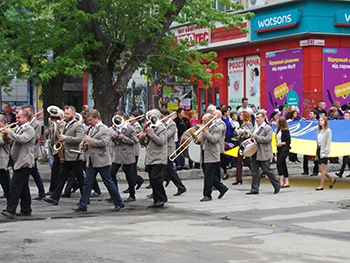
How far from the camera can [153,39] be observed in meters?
20.7

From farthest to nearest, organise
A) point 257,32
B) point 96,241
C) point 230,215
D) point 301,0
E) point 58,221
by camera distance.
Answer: point 257,32 → point 301,0 → point 230,215 → point 58,221 → point 96,241

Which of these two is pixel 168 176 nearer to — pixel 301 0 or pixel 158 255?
pixel 158 255

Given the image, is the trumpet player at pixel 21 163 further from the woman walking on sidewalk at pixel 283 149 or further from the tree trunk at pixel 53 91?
the tree trunk at pixel 53 91

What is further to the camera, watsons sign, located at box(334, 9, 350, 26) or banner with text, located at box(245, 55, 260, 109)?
banner with text, located at box(245, 55, 260, 109)

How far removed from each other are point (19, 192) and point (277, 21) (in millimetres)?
17872

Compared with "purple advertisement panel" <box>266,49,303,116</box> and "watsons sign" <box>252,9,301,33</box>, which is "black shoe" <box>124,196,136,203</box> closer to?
"purple advertisement panel" <box>266,49,303,116</box>

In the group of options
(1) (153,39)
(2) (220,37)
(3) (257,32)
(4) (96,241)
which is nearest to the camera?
(4) (96,241)

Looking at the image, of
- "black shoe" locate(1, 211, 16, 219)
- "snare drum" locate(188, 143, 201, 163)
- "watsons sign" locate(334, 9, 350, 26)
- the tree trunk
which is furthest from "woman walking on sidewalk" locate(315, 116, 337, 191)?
"watsons sign" locate(334, 9, 350, 26)

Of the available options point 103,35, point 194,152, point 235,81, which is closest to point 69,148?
point 194,152

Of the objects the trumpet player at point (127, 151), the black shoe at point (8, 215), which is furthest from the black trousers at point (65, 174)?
the black shoe at point (8, 215)

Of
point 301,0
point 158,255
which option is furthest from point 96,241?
point 301,0

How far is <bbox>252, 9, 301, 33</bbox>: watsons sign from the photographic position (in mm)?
28167

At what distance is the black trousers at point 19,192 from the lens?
13.2 m

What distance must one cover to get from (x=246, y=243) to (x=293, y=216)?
309 cm
